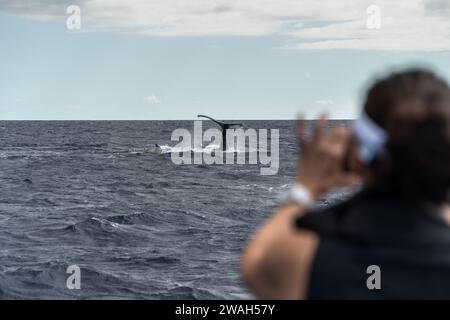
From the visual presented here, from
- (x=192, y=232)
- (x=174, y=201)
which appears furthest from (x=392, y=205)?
(x=174, y=201)

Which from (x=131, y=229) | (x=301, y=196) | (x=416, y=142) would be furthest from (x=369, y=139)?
(x=131, y=229)

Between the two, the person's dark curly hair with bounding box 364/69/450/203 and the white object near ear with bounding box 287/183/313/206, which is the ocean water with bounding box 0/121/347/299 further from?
the person's dark curly hair with bounding box 364/69/450/203

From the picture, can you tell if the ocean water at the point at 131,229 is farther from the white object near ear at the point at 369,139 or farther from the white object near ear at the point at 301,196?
the white object near ear at the point at 369,139

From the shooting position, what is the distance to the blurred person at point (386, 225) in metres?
1.80

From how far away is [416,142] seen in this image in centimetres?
179

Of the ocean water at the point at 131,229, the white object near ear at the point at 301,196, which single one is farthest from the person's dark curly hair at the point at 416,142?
the ocean water at the point at 131,229

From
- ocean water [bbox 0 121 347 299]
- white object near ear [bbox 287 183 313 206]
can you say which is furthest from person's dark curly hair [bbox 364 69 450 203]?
ocean water [bbox 0 121 347 299]

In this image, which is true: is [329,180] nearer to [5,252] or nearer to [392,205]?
[392,205]

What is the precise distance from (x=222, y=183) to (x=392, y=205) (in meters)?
51.2

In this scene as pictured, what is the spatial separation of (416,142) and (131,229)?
29.7m

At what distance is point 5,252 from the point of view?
82.9 ft

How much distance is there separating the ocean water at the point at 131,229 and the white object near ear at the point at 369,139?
12.0m

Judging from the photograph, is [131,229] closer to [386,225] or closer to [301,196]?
[301,196]

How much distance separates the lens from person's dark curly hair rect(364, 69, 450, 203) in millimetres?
1791
